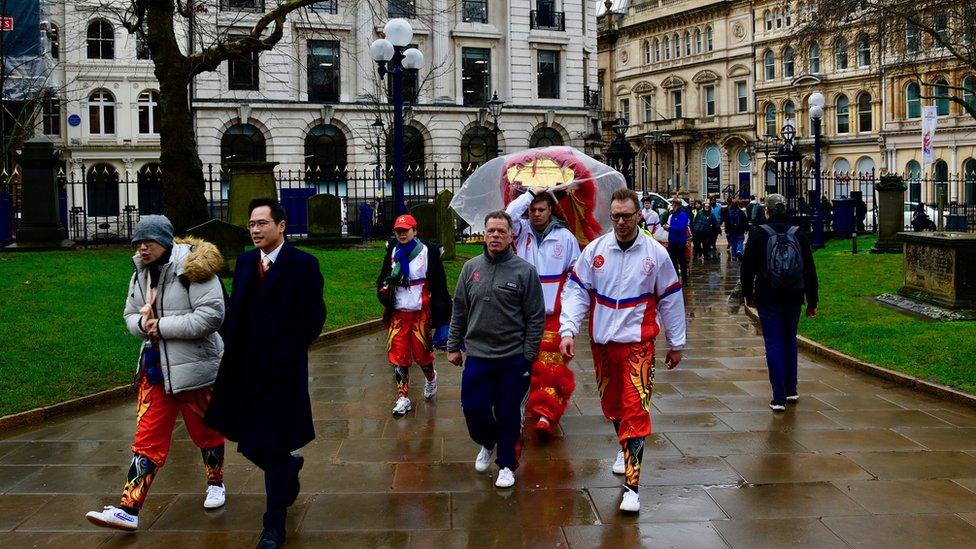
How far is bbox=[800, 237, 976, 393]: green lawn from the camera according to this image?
974 cm

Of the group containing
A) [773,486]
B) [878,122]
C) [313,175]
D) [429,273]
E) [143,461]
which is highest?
[878,122]

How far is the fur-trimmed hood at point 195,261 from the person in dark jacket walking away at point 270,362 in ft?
0.99

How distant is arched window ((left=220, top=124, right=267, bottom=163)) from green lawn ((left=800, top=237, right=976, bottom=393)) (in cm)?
2878

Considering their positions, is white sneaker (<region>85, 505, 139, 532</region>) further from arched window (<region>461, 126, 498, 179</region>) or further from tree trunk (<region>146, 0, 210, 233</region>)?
arched window (<region>461, 126, 498, 179</region>)

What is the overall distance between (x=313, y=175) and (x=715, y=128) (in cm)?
3461

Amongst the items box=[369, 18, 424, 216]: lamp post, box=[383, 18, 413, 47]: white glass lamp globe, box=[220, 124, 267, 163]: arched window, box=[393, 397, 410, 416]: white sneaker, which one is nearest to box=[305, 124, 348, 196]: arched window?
box=[220, 124, 267, 163]: arched window

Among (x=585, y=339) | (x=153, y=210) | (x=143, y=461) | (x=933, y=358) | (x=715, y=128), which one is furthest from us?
(x=715, y=128)

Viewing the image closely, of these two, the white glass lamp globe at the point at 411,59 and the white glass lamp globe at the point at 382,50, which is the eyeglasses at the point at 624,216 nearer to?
the white glass lamp globe at the point at 382,50

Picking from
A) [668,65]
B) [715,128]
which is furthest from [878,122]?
[668,65]

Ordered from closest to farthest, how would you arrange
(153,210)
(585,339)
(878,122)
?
(585,339)
(153,210)
(878,122)

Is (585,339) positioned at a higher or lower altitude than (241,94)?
lower

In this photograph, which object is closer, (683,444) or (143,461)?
(143,461)

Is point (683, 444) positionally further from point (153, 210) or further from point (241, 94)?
point (241, 94)

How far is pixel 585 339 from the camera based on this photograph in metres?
13.1
